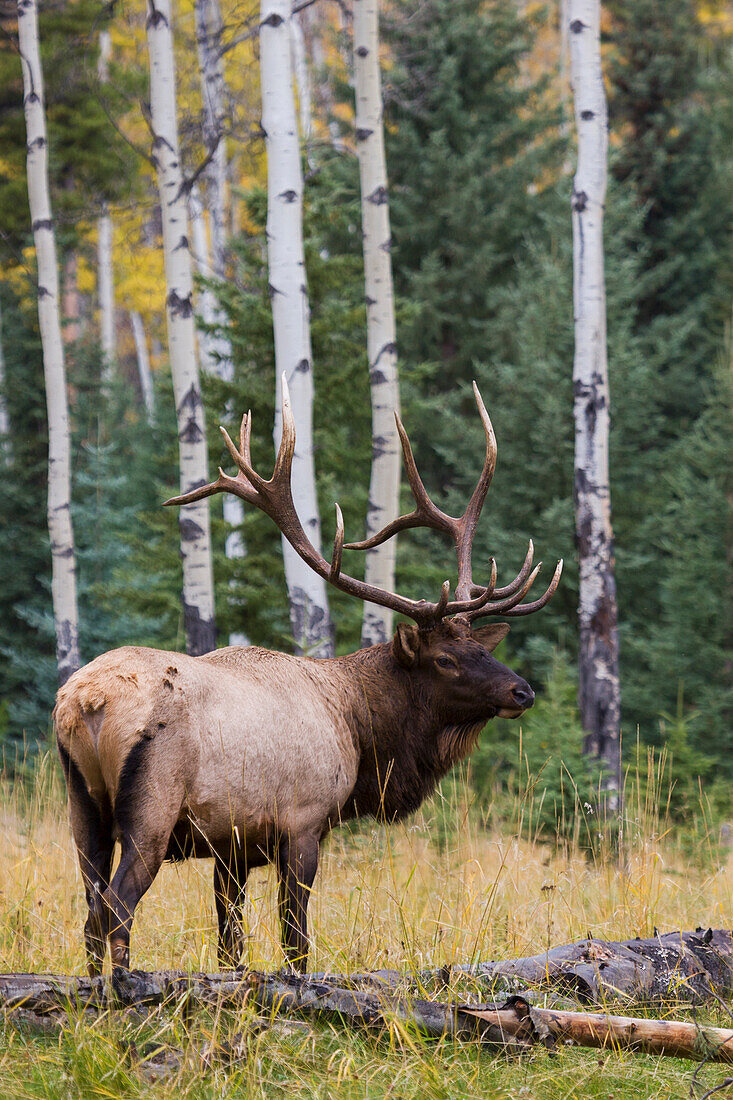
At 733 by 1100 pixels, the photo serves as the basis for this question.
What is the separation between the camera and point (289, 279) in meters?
7.18

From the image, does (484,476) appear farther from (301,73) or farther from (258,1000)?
(301,73)

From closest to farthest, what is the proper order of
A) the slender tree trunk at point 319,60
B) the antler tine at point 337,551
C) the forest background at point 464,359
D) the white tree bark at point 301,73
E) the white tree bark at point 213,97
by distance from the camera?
the antler tine at point 337,551 < the forest background at point 464,359 < the white tree bark at point 213,97 < the white tree bark at point 301,73 < the slender tree trunk at point 319,60

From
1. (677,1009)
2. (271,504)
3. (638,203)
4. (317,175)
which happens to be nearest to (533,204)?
(638,203)

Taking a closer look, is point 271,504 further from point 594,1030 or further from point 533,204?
point 533,204

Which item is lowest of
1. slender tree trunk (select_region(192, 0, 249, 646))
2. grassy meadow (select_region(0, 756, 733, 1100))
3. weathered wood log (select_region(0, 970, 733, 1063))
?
grassy meadow (select_region(0, 756, 733, 1100))

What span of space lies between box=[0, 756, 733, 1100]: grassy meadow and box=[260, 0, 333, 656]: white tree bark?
5.57 feet

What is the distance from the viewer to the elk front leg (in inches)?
146

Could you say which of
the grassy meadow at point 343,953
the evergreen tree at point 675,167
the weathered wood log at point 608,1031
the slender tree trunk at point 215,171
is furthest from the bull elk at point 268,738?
the evergreen tree at point 675,167

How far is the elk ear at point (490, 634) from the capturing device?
4676 mm

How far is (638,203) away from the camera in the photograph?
47.6 ft

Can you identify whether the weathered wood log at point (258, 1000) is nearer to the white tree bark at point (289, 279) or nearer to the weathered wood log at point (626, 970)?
the weathered wood log at point (626, 970)

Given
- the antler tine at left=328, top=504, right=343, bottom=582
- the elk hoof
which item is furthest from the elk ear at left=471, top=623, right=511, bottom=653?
the elk hoof

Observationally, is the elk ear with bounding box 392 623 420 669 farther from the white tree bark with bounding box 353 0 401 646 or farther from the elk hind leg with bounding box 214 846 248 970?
the white tree bark with bounding box 353 0 401 646

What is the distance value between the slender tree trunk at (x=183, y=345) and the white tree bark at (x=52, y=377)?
178cm
